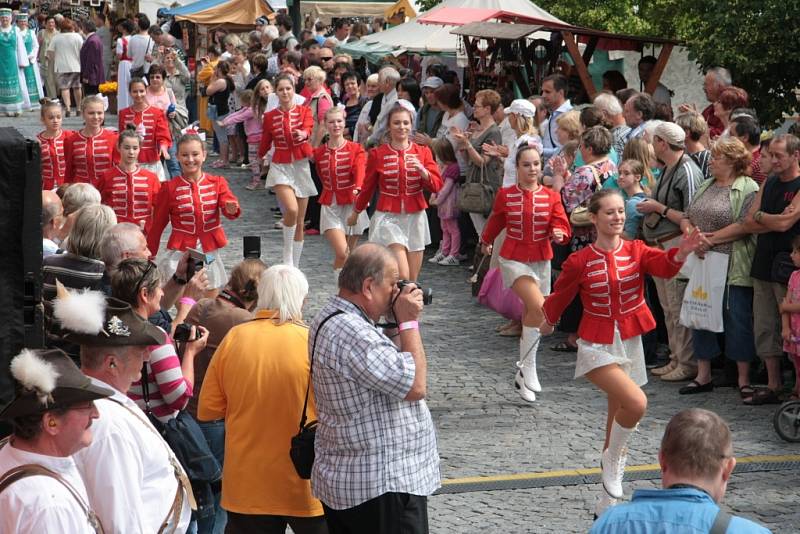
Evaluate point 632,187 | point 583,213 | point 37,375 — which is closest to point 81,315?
point 37,375

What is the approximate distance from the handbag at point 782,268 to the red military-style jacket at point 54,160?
7.14 metres

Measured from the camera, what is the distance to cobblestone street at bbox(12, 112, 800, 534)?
307 inches

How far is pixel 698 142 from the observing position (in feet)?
36.1

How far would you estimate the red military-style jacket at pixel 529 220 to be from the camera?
1016 cm

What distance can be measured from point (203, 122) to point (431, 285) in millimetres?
12238

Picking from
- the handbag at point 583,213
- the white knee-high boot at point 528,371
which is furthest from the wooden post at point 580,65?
the white knee-high boot at point 528,371

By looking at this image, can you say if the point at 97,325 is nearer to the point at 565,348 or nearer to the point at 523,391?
the point at 523,391

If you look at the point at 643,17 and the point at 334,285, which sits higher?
the point at 643,17

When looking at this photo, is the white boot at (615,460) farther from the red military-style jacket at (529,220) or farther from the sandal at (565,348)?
the sandal at (565,348)

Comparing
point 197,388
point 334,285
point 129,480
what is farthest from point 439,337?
point 129,480

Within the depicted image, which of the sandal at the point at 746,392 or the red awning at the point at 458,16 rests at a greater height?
the red awning at the point at 458,16

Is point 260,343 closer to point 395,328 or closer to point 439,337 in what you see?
point 395,328

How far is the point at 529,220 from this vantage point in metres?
10.2

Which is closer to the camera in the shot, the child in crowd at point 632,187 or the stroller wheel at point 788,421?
the stroller wheel at point 788,421
